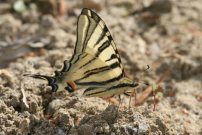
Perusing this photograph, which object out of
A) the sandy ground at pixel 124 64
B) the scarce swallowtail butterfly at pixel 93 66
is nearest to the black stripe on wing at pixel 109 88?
the scarce swallowtail butterfly at pixel 93 66

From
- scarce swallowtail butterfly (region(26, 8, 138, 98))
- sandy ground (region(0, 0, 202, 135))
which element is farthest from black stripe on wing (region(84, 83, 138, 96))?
sandy ground (region(0, 0, 202, 135))

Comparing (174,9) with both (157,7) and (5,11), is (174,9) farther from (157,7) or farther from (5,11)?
(5,11)

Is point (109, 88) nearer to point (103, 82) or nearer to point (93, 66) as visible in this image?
point (103, 82)

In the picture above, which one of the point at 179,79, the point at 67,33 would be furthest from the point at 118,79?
the point at 67,33

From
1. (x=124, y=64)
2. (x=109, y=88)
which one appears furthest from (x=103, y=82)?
(x=124, y=64)

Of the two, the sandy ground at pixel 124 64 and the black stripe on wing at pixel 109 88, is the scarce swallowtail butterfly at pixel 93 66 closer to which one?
the black stripe on wing at pixel 109 88

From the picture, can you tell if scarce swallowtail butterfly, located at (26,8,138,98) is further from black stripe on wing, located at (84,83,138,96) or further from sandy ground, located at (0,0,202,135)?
sandy ground, located at (0,0,202,135)
